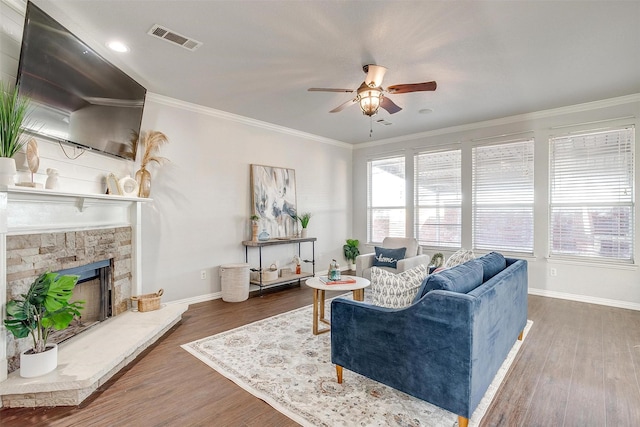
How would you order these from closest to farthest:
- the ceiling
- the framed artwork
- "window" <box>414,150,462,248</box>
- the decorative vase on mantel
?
the ceiling
the decorative vase on mantel
the framed artwork
"window" <box>414,150,462,248</box>

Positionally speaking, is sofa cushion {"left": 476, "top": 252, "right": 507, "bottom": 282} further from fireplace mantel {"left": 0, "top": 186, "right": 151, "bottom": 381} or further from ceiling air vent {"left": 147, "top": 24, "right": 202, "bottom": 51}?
fireplace mantel {"left": 0, "top": 186, "right": 151, "bottom": 381}

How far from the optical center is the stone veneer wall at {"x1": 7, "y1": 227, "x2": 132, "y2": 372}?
2.25 meters

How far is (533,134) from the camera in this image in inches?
195

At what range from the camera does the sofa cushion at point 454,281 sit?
2006 millimetres

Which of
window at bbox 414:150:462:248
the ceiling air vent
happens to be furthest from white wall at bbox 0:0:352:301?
window at bbox 414:150:462:248

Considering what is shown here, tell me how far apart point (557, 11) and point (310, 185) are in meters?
4.45

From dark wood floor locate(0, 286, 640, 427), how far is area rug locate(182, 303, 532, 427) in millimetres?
101

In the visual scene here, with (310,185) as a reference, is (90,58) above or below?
above

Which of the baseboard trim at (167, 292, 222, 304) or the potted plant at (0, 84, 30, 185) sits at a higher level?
the potted plant at (0, 84, 30, 185)

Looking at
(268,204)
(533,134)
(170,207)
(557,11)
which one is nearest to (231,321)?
(170,207)

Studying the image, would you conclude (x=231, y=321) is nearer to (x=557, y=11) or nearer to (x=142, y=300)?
(x=142, y=300)

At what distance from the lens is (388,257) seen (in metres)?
5.06

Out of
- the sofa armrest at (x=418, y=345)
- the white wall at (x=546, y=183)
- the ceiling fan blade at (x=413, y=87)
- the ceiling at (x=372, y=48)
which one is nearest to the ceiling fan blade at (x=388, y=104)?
the ceiling fan blade at (x=413, y=87)

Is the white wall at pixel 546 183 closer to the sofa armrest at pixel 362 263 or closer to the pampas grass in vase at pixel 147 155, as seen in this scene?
the sofa armrest at pixel 362 263
